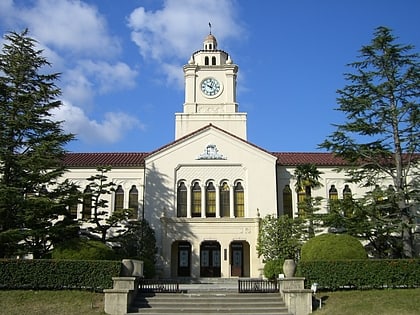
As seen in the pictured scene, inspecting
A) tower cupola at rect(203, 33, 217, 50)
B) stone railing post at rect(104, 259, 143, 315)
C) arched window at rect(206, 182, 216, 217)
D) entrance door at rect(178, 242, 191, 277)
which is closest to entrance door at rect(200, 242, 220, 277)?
entrance door at rect(178, 242, 191, 277)

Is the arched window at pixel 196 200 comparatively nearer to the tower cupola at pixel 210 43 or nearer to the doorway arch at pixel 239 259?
the doorway arch at pixel 239 259

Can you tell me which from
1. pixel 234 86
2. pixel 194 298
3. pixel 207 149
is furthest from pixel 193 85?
pixel 194 298

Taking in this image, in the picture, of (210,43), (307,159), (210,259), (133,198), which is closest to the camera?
(210,259)

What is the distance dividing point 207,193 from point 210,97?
12213 mm

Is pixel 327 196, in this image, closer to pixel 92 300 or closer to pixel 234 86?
pixel 234 86

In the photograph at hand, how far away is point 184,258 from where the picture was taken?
37.8 meters

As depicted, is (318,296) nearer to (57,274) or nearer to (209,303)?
(209,303)

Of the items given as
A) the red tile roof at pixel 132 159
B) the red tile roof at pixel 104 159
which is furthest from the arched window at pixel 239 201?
the red tile roof at pixel 104 159

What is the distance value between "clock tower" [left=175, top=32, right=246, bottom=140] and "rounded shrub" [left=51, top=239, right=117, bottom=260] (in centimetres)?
2106

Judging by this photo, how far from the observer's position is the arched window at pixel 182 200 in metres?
37.5

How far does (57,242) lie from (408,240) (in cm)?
2030

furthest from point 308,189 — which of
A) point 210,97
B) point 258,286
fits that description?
point 258,286

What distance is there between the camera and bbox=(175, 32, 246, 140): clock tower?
45344 millimetres

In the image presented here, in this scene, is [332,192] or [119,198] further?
[332,192]
